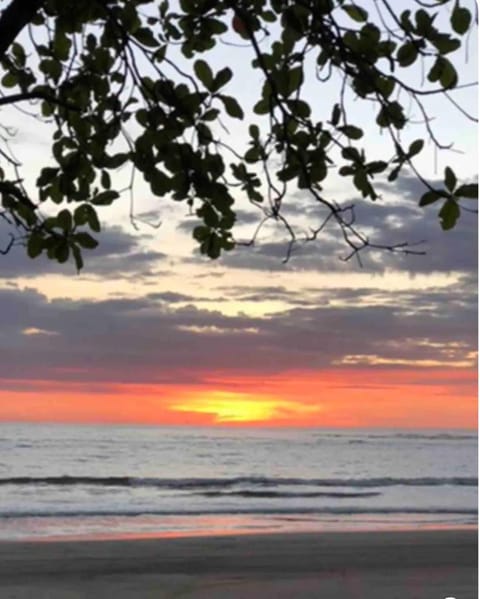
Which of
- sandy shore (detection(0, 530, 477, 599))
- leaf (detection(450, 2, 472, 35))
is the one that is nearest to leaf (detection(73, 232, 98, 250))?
leaf (detection(450, 2, 472, 35))

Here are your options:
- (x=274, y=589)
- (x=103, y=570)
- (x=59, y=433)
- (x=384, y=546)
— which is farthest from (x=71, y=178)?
(x=59, y=433)

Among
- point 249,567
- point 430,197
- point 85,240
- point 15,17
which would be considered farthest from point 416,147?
point 249,567

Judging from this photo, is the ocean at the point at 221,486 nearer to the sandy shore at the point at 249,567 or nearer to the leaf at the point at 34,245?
the sandy shore at the point at 249,567

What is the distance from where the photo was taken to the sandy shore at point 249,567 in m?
11.5

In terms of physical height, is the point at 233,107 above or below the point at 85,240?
above

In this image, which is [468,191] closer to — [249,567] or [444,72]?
[444,72]

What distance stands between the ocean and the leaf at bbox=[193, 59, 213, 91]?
15.3 m

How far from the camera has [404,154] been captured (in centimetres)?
322

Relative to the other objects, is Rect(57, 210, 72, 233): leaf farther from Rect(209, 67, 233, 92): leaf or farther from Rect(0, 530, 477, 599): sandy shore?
Rect(0, 530, 477, 599): sandy shore

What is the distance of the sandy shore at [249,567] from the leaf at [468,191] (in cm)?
873

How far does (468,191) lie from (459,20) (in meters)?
0.65

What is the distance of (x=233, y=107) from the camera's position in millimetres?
3104

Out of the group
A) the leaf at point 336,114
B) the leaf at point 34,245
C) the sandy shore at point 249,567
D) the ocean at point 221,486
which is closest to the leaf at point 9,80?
the leaf at point 34,245

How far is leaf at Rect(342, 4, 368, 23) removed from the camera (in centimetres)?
353
